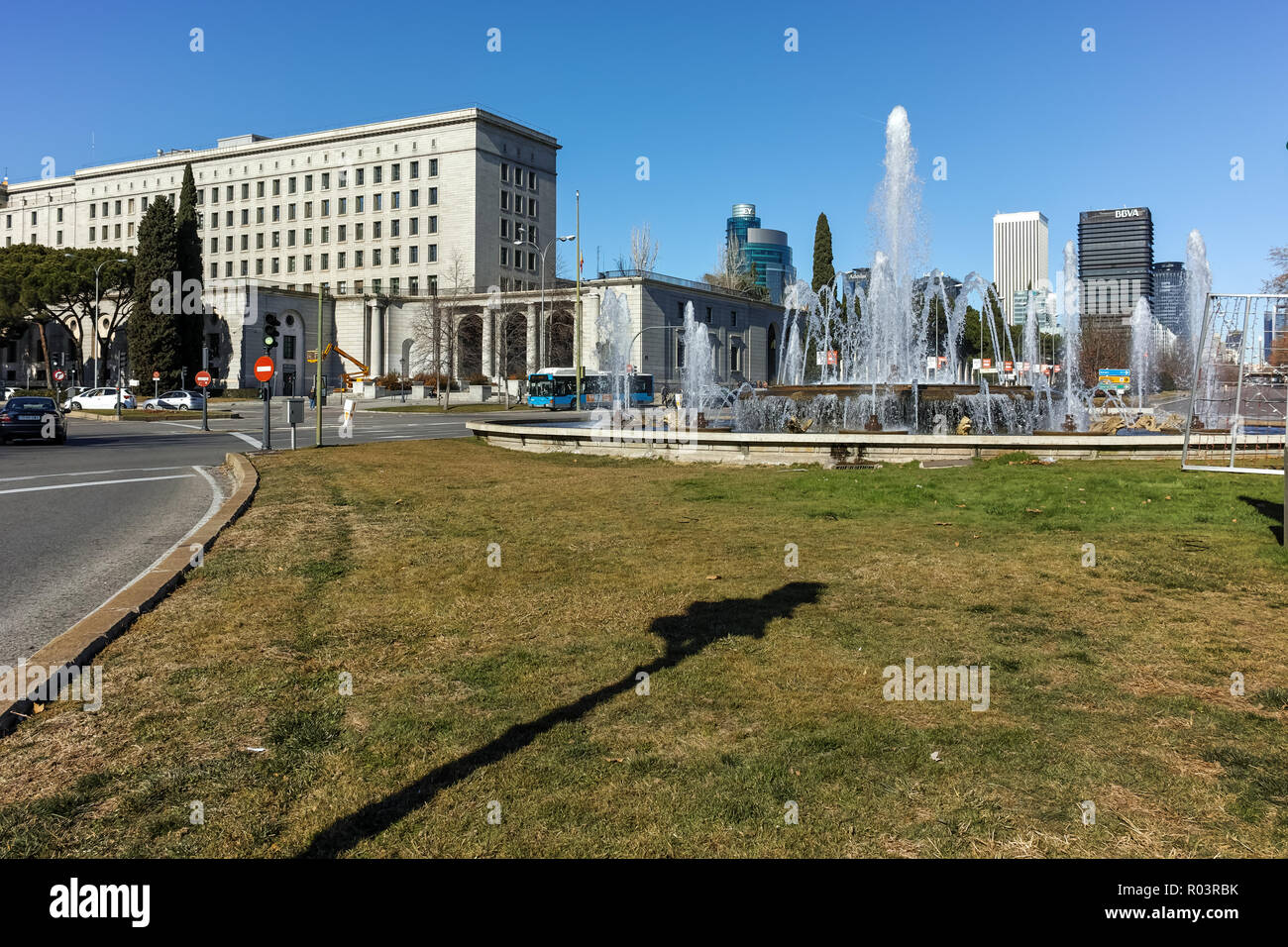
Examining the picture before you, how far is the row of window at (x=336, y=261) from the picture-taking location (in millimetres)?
94562

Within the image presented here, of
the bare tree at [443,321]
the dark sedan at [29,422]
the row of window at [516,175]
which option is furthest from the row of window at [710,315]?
the dark sedan at [29,422]

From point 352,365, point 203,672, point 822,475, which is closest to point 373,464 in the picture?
point 822,475

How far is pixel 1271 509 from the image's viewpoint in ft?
36.1

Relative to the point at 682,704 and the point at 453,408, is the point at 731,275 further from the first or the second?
the point at 682,704

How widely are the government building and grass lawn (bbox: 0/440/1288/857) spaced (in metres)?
72.5

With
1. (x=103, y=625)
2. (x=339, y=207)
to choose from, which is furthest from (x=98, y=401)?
(x=103, y=625)

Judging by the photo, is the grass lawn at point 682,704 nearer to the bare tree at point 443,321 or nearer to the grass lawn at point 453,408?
the grass lawn at point 453,408

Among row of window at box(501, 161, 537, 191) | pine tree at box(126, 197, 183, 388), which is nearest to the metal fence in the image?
pine tree at box(126, 197, 183, 388)

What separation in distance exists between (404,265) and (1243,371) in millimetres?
90088

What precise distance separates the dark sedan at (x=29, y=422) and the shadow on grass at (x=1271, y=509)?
97.4 feet

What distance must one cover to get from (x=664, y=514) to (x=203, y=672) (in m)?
6.54

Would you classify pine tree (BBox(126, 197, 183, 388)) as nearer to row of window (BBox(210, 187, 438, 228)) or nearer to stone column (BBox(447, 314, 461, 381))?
stone column (BBox(447, 314, 461, 381))
